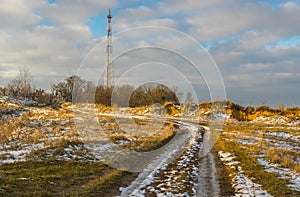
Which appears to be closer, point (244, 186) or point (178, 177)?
point (244, 186)

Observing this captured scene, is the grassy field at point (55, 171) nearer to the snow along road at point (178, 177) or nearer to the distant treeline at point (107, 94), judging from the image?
the snow along road at point (178, 177)

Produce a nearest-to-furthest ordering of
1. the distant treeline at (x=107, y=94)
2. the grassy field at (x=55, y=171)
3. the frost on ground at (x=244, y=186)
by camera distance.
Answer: the frost on ground at (x=244, y=186) → the grassy field at (x=55, y=171) → the distant treeline at (x=107, y=94)

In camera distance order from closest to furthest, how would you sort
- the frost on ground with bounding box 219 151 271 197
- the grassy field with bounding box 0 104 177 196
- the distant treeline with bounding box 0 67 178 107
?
the frost on ground with bounding box 219 151 271 197 < the grassy field with bounding box 0 104 177 196 < the distant treeline with bounding box 0 67 178 107

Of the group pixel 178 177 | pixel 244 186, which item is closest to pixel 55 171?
pixel 178 177

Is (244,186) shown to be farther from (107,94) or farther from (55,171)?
(107,94)

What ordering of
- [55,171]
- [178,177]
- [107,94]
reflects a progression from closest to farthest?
[178,177], [55,171], [107,94]

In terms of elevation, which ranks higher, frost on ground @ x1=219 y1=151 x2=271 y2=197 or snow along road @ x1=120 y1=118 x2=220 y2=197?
frost on ground @ x1=219 y1=151 x2=271 y2=197

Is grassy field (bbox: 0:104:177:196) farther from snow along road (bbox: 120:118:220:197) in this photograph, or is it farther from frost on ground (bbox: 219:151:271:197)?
frost on ground (bbox: 219:151:271:197)

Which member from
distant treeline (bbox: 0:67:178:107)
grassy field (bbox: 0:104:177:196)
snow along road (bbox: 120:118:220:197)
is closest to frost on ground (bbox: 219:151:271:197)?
snow along road (bbox: 120:118:220:197)

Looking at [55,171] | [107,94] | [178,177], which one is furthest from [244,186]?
[107,94]

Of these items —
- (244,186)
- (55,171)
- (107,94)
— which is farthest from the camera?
(107,94)

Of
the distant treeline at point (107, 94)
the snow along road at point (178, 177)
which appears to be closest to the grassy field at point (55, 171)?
the snow along road at point (178, 177)

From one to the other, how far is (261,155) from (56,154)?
1068cm

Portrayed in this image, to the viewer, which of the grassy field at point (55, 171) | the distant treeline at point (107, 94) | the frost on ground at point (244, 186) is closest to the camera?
the frost on ground at point (244, 186)
